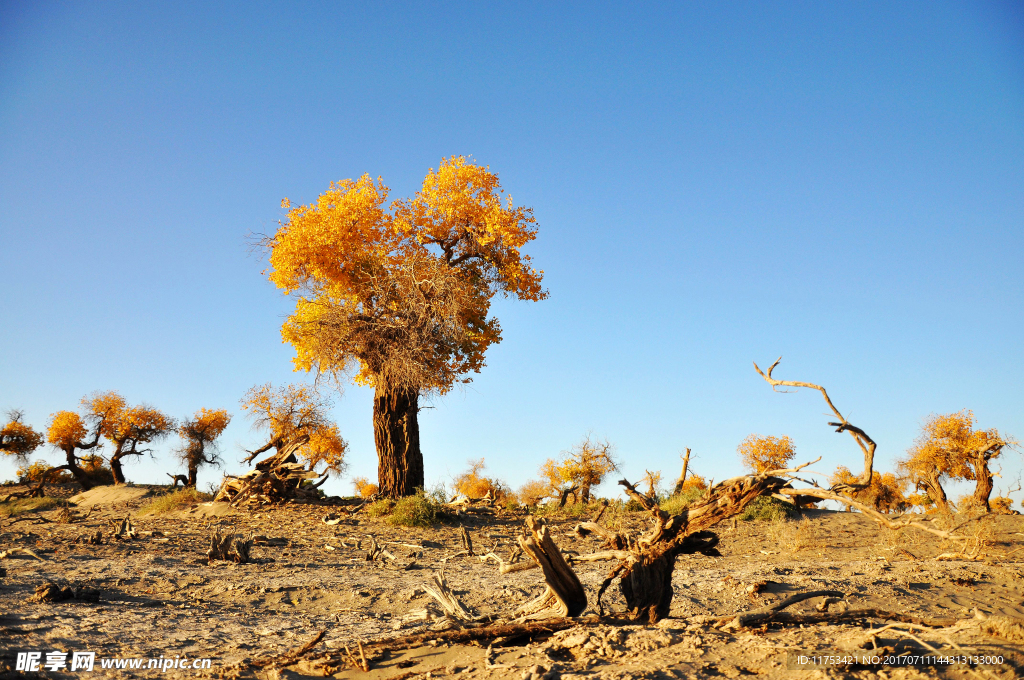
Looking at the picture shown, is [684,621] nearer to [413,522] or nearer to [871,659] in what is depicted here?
[871,659]

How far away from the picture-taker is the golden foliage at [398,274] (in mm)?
16312

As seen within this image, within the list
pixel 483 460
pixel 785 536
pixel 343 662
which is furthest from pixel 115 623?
pixel 483 460

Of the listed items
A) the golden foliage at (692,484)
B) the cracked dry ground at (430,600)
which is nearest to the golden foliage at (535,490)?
the golden foliage at (692,484)

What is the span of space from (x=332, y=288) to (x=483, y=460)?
83.9ft

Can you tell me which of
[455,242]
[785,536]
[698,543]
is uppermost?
[455,242]

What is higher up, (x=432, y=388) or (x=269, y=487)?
(x=432, y=388)

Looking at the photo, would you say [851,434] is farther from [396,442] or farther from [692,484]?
[692,484]

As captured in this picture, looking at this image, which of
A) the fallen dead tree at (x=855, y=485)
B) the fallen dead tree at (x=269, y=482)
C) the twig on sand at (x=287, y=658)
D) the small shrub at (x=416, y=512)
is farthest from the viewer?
the fallen dead tree at (x=269, y=482)

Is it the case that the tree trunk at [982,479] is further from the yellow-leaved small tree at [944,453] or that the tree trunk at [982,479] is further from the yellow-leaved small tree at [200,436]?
the yellow-leaved small tree at [200,436]

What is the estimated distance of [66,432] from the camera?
33.8 metres

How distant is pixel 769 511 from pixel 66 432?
3695cm

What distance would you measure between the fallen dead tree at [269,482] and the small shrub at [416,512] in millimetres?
3316

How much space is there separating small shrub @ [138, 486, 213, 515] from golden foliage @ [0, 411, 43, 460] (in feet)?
85.9

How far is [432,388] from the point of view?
1711cm
